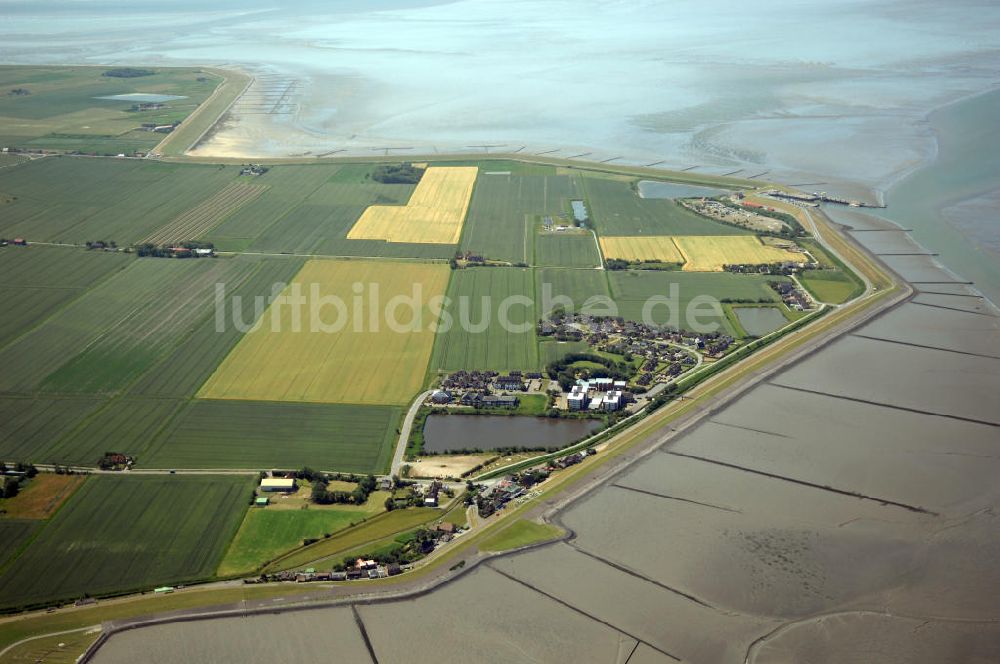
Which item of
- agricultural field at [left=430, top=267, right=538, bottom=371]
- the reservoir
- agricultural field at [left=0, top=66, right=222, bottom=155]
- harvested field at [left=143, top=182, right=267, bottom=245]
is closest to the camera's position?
the reservoir

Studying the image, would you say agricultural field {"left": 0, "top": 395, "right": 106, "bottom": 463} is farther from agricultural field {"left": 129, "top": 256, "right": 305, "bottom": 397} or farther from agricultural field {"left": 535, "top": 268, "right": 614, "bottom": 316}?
agricultural field {"left": 535, "top": 268, "right": 614, "bottom": 316}

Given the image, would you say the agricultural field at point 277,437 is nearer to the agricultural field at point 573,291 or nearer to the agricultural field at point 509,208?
the agricultural field at point 573,291

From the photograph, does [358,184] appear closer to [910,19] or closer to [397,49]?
[397,49]

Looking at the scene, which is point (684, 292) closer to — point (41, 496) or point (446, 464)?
point (446, 464)

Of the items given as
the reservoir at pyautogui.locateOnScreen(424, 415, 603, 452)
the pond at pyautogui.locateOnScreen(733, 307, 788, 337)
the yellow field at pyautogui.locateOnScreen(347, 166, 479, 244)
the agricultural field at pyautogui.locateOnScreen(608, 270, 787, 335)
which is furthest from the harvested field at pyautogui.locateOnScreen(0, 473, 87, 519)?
the pond at pyautogui.locateOnScreen(733, 307, 788, 337)

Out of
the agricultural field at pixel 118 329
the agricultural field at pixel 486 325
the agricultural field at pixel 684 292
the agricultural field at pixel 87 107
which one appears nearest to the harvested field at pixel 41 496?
the agricultural field at pixel 118 329

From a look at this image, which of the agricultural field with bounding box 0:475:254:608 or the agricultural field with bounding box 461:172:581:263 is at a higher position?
the agricultural field with bounding box 461:172:581:263
